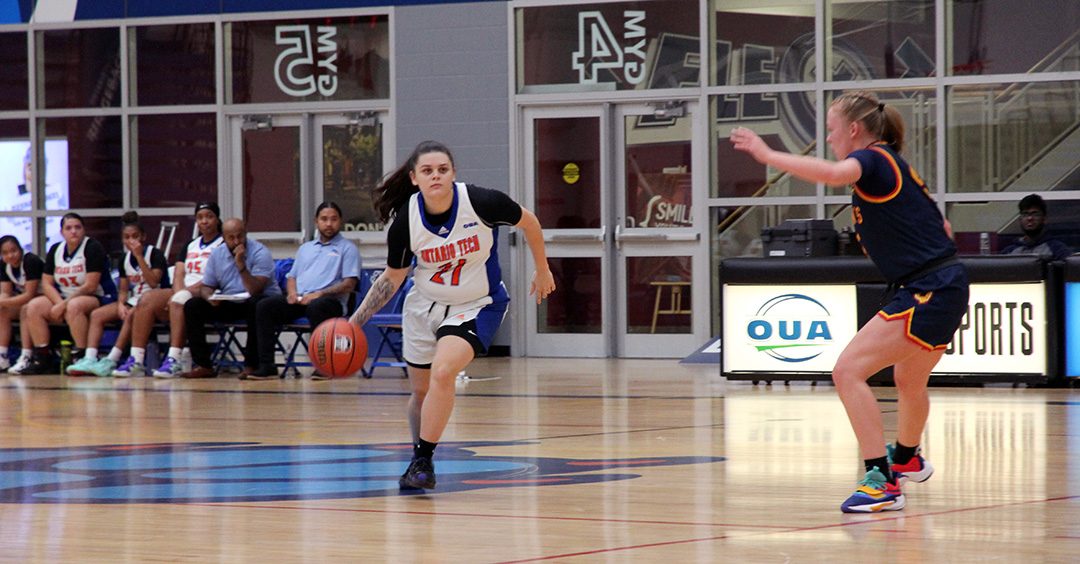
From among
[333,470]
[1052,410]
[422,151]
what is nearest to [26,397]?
[333,470]

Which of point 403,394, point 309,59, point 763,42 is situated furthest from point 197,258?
point 763,42

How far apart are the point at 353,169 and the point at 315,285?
3.74 metres

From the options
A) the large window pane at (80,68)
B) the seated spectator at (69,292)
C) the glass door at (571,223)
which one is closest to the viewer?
the seated spectator at (69,292)

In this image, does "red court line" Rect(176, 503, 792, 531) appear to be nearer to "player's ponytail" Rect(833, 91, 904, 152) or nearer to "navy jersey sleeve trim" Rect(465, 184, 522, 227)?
"navy jersey sleeve trim" Rect(465, 184, 522, 227)

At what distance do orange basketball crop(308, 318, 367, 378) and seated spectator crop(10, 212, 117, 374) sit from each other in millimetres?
6930

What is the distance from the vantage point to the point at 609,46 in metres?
15.9

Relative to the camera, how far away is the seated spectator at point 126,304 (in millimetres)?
13734

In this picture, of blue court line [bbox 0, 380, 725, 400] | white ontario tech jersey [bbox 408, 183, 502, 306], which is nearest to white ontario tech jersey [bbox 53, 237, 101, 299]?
blue court line [bbox 0, 380, 725, 400]

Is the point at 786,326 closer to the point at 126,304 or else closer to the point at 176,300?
the point at 176,300

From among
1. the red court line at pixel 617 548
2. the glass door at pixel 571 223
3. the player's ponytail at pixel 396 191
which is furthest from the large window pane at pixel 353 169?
the red court line at pixel 617 548

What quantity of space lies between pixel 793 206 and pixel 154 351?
21.1 feet

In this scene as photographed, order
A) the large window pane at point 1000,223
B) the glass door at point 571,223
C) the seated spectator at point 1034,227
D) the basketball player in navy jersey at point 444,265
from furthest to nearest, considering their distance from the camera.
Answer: the glass door at point 571,223 → the large window pane at point 1000,223 → the seated spectator at point 1034,227 → the basketball player in navy jersey at point 444,265

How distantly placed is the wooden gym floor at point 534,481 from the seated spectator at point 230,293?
88.9 inches

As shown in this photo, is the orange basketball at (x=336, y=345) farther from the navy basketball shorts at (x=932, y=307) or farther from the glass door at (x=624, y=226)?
the glass door at (x=624, y=226)
